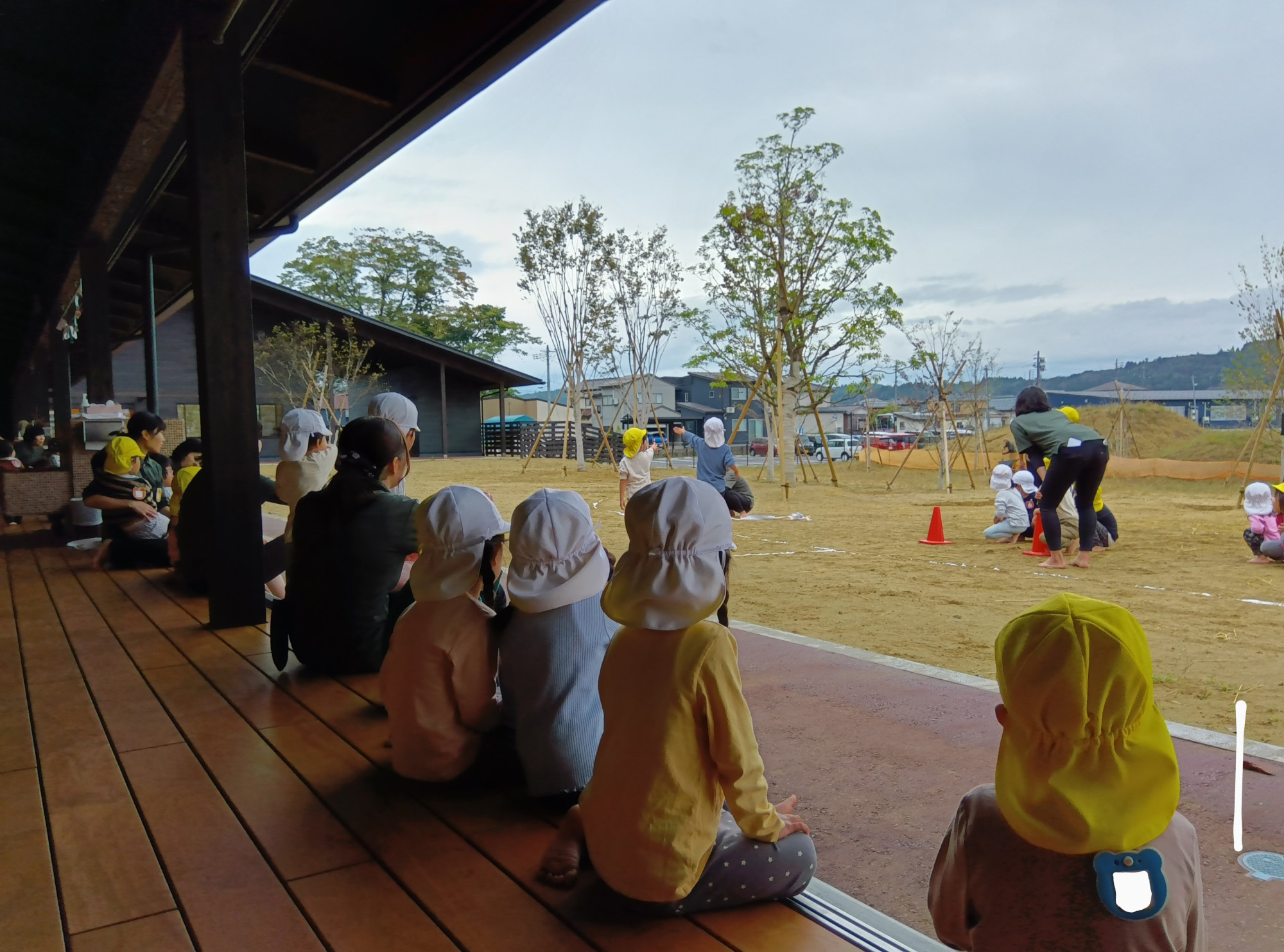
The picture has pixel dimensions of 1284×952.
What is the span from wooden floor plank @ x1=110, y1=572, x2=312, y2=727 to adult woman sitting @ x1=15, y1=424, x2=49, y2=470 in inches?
239

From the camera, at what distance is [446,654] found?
78.4 inches

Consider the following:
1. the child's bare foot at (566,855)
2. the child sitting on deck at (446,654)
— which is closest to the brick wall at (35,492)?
the child sitting on deck at (446,654)

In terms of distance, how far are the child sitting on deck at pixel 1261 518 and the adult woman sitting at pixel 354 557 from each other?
20.4 ft

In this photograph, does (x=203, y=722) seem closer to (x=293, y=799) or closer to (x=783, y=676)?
(x=293, y=799)

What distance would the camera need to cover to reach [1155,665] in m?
3.79

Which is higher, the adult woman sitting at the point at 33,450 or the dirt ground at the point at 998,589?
the adult woman sitting at the point at 33,450

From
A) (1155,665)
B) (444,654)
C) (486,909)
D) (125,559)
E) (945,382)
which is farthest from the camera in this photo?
(945,382)

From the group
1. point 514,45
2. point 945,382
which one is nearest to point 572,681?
point 514,45

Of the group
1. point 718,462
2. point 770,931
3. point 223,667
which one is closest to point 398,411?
point 223,667

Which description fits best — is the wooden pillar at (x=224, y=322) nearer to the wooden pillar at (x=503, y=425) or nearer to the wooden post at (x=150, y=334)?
the wooden post at (x=150, y=334)

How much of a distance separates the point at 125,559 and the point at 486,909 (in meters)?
5.10

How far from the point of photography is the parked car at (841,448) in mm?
25656

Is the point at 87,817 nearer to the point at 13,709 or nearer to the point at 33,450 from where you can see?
the point at 13,709

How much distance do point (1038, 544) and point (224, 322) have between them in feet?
20.3
